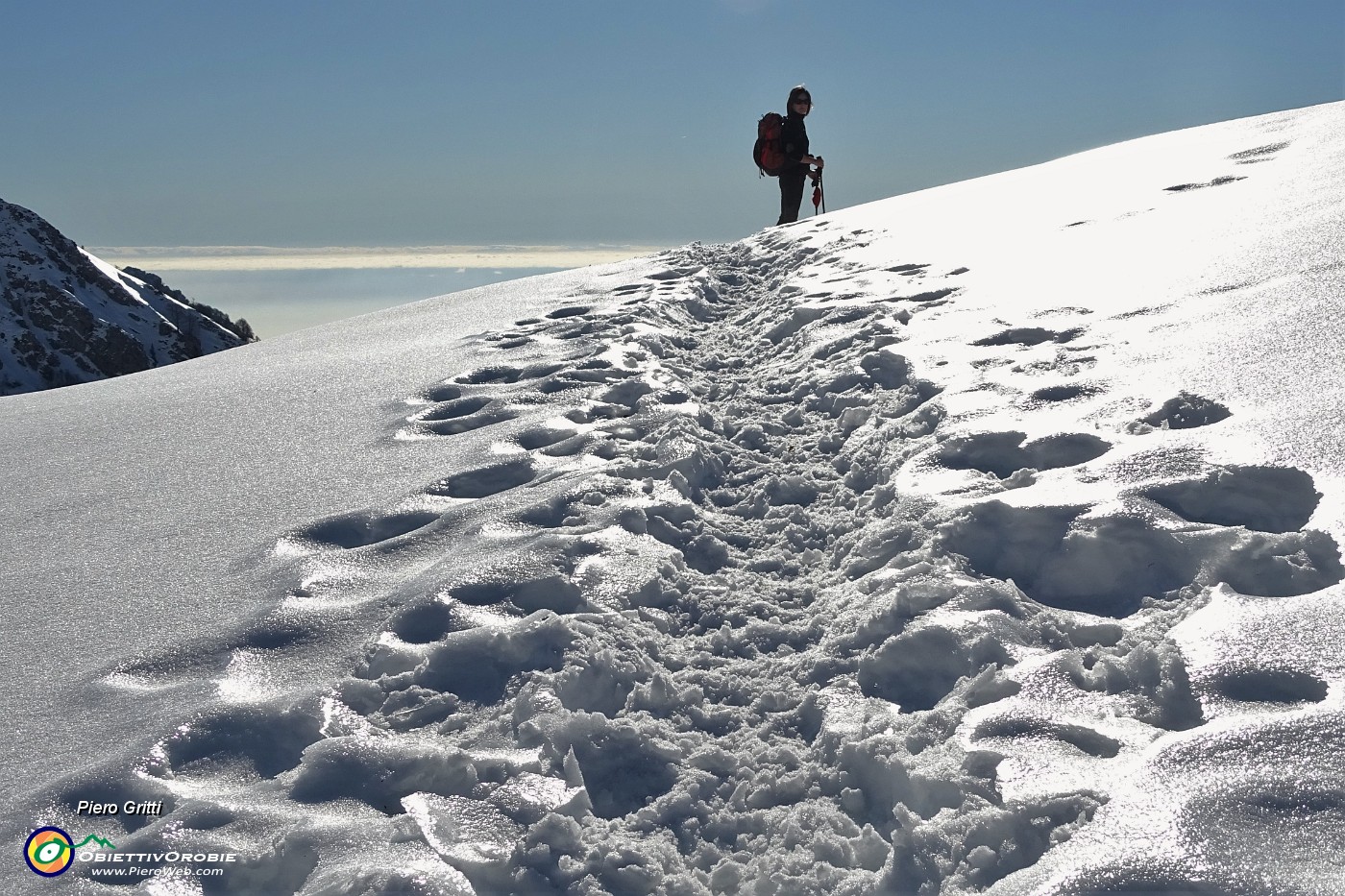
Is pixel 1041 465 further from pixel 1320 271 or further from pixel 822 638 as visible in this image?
pixel 1320 271

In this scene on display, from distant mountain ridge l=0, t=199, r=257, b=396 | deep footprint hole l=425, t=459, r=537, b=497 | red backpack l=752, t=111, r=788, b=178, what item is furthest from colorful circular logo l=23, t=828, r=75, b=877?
distant mountain ridge l=0, t=199, r=257, b=396

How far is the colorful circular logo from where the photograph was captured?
2.57 m

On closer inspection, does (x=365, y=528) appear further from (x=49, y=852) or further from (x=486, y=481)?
(x=49, y=852)

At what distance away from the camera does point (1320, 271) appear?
508 centimetres

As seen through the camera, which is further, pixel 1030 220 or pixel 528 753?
pixel 1030 220

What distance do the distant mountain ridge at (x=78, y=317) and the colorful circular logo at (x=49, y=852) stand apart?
419ft

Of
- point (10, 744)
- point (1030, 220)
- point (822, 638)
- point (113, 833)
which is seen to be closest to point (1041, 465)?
point (822, 638)

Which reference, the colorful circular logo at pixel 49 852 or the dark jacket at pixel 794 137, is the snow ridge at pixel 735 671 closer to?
the colorful circular logo at pixel 49 852

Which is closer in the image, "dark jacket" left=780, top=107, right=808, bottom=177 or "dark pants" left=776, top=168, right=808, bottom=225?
"dark jacket" left=780, top=107, right=808, bottom=177

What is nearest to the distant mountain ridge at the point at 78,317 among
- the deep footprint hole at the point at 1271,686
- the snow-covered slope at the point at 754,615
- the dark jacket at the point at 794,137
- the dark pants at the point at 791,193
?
the dark pants at the point at 791,193

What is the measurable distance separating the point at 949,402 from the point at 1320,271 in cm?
220

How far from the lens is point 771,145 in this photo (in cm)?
1441

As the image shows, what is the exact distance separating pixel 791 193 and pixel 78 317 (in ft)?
462

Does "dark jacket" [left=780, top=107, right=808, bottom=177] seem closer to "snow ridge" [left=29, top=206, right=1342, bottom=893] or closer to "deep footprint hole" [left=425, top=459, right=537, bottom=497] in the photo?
"snow ridge" [left=29, top=206, right=1342, bottom=893]
